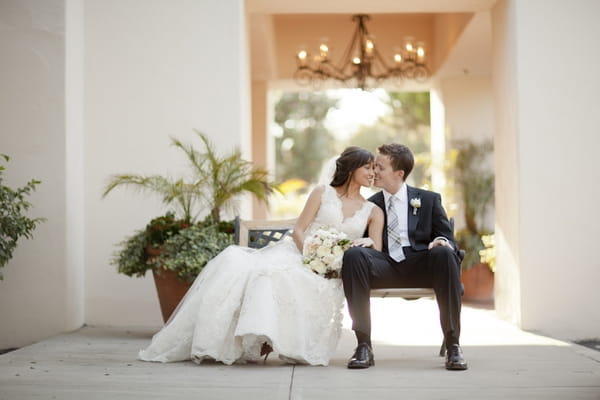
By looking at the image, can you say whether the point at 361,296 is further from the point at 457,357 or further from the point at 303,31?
the point at 303,31

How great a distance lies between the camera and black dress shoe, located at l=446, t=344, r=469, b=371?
4789 mm

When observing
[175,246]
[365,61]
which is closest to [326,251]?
[175,246]

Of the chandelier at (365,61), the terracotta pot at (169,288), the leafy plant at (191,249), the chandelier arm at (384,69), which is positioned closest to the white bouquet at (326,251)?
the leafy plant at (191,249)

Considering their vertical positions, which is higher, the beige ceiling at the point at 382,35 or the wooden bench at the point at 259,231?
the beige ceiling at the point at 382,35

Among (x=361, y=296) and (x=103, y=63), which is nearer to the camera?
(x=361, y=296)

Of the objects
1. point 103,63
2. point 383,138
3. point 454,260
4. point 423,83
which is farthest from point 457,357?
point 383,138

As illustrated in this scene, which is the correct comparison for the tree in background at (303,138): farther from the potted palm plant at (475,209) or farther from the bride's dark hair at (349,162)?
the bride's dark hair at (349,162)

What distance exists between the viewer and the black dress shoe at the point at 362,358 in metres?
4.89

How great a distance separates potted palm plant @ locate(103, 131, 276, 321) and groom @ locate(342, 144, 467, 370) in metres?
1.54

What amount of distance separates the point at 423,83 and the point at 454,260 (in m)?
7.93

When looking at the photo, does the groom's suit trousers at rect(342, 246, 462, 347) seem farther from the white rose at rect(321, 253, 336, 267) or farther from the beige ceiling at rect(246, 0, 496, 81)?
the beige ceiling at rect(246, 0, 496, 81)

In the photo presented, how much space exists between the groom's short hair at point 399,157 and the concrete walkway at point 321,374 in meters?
1.30

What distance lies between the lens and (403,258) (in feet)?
17.3

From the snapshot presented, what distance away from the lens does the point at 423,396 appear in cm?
396
